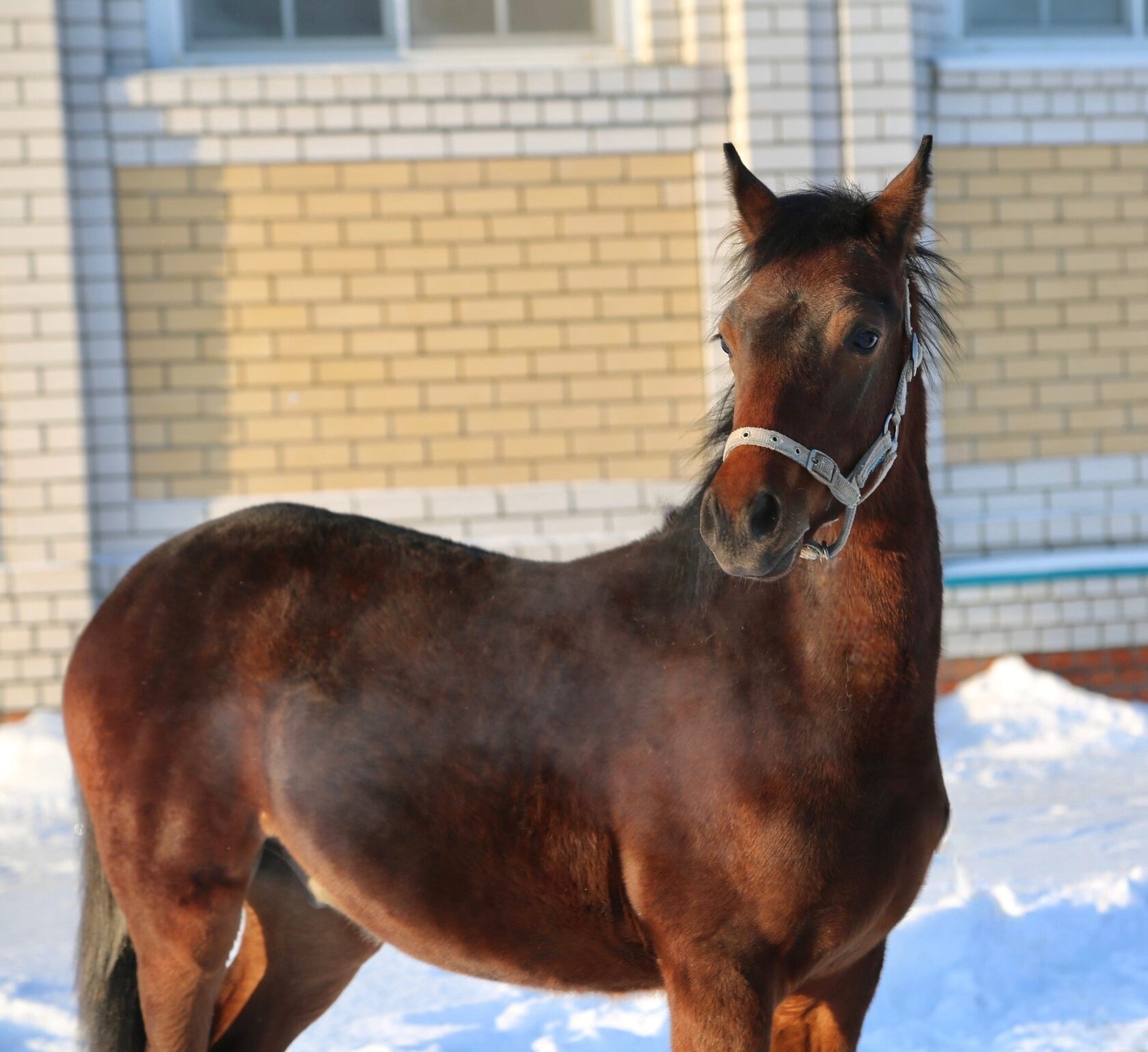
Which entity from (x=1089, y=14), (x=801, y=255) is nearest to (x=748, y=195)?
(x=801, y=255)

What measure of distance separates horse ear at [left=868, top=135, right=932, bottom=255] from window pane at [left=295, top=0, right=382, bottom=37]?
5990mm

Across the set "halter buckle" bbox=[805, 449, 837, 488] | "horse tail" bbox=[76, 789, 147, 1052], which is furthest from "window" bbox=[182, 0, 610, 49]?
"halter buckle" bbox=[805, 449, 837, 488]

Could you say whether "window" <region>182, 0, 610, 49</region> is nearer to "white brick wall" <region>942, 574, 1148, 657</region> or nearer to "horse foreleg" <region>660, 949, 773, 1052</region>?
"white brick wall" <region>942, 574, 1148, 657</region>

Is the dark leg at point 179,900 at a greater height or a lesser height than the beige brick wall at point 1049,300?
lesser

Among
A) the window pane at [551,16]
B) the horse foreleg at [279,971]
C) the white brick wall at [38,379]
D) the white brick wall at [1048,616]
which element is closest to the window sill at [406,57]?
the window pane at [551,16]

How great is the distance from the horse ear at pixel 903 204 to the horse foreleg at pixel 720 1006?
1269 millimetres

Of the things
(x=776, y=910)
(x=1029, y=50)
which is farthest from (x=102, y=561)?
(x=1029, y=50)

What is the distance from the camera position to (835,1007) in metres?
2.27

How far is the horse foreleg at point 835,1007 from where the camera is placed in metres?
2.27

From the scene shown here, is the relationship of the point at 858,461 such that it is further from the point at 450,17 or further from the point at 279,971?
the point at 450,17

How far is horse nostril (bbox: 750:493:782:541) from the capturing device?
6.09 ft

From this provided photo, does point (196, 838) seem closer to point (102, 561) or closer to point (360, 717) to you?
point (360, 717)

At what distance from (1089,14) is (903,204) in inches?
274

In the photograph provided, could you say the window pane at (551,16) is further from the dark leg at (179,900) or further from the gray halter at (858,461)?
the dark leg at (179,900)
